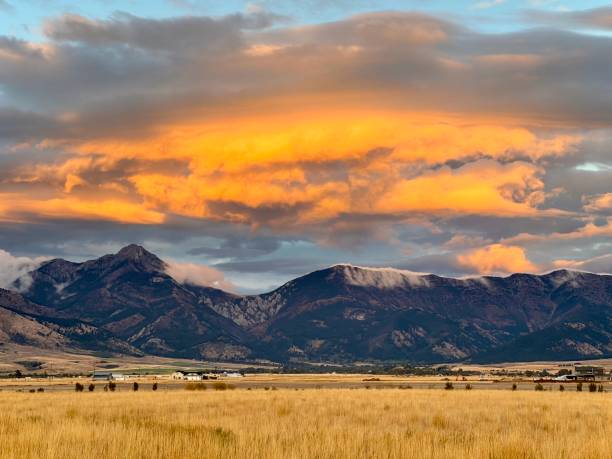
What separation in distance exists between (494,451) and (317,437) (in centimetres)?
501

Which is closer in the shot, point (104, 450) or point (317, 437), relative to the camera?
point (104, 450)

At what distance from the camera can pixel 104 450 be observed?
17125 mm

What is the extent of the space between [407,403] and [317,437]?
2887 cm

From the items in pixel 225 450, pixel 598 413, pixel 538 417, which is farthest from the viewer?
pixel 598 413

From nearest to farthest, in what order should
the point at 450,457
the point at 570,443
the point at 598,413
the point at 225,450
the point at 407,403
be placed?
the point at 450,457
the point at 225,450
the point at 570,443
the point at 598,413
the point at 407,403

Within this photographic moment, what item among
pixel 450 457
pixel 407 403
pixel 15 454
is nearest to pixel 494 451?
pixel 450 457

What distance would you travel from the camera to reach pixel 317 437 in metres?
19.9

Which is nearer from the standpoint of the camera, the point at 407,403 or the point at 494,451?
the point at 494,451

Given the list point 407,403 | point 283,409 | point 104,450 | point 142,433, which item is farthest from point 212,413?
point 104,450

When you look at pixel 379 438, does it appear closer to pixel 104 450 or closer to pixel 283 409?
pixel 104 450

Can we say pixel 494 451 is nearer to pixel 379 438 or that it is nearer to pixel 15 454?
pixel 379 438

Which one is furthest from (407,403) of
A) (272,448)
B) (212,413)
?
(272,448)

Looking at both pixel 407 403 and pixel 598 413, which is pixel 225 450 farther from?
pixel 407 403

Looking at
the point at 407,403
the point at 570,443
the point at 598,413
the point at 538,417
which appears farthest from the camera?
the point at 407,403
